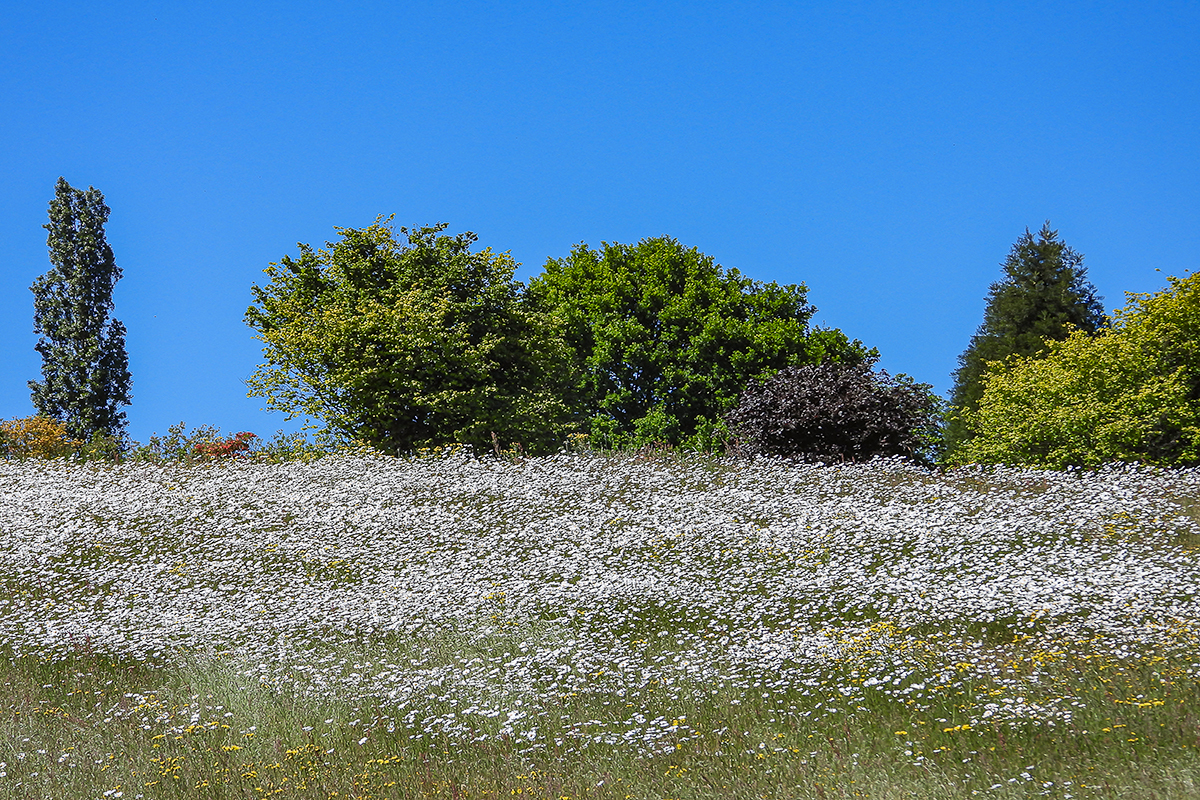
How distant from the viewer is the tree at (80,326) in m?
39.5

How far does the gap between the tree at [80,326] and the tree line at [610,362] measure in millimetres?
84

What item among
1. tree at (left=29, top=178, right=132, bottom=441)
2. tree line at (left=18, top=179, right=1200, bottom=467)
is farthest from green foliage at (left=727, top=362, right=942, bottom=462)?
tree at (left=29, top=178, right=132, bottom=441)

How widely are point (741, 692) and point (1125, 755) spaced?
2.98m

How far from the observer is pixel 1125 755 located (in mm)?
6734

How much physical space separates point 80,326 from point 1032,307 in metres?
42.3

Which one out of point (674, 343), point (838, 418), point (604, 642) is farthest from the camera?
point (674, 343)

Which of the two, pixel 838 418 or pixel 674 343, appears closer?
pixel 838 418

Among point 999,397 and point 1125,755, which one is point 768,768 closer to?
point 1125,755

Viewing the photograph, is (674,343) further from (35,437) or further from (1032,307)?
(35,437)

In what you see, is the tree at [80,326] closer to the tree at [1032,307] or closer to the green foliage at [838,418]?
the green foliage at [838,418]

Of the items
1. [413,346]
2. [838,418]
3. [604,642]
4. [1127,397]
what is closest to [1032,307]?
[1127,397]

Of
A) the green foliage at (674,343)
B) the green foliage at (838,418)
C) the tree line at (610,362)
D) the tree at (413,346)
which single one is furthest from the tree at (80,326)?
the green foliage at (838,418)

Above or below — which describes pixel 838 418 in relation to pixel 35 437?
below

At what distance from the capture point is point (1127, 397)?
1083 inches
